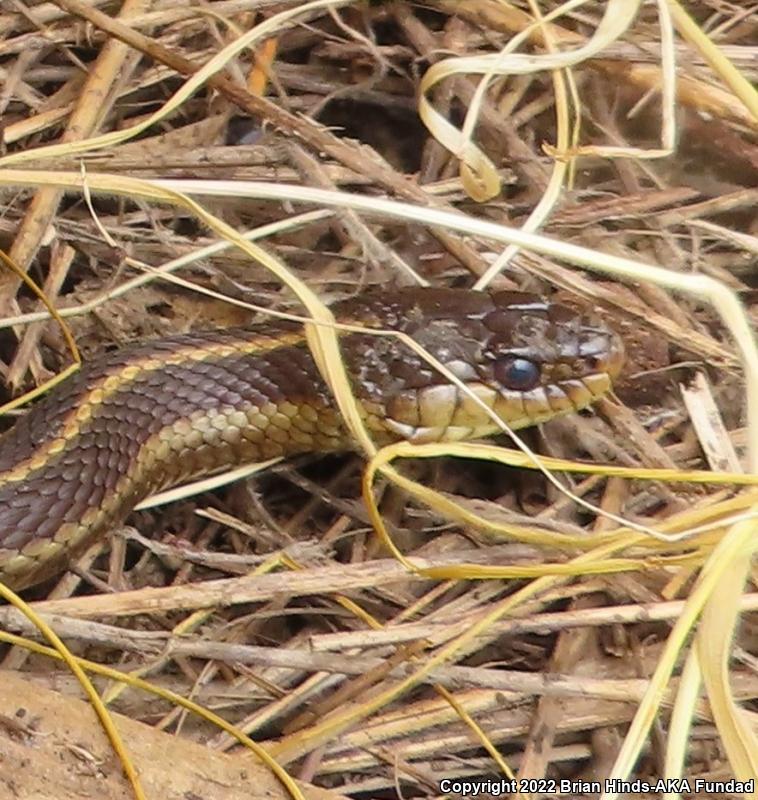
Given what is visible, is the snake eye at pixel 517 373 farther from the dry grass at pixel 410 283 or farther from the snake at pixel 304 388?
the dry grass at pixel 410 283

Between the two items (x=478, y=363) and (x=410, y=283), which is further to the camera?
(x=410, y=283)

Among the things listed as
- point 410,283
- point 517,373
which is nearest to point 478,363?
point 517,373

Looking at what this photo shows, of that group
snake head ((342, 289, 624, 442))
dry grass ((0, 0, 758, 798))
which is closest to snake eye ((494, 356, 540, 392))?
snake head ((342, 289, 624, 442))

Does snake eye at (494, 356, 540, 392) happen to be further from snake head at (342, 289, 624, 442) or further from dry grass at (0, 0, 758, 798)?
dry grass at (0, 0, 758, 798)

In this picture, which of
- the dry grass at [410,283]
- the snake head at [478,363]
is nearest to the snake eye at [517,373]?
the snake head at [478,363]

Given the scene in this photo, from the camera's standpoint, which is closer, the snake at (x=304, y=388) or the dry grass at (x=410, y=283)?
the dry grass at (x=410, y=283)

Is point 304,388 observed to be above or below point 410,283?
below

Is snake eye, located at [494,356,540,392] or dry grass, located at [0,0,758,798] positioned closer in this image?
dry grass, located at [0,0,758,798]

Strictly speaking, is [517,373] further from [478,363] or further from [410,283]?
[410,283]
